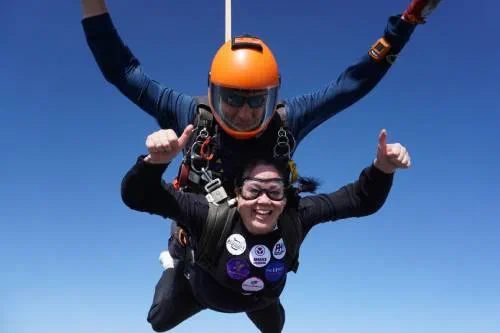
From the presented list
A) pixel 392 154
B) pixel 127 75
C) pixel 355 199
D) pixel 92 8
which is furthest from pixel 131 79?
pixel 392 154

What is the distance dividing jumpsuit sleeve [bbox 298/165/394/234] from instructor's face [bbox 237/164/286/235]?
27cm

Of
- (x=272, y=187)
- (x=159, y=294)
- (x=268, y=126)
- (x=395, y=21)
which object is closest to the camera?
(x=272, y=187)

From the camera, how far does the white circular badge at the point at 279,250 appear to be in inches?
143

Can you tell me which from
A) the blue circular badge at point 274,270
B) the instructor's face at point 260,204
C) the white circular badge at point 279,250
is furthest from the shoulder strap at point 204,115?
the blue circular badge at point 274,270

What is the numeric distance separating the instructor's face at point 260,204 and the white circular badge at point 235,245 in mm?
94

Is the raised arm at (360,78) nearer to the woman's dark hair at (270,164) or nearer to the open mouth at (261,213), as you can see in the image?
the woman's dark hair at (270,164)

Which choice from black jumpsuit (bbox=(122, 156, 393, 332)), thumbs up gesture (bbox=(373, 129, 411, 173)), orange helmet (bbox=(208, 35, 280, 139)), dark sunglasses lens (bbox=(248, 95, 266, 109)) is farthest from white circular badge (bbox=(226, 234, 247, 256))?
thumbs up gesture (bbox=(373, 129, 411, 173))

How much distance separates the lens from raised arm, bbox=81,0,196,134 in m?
3.85

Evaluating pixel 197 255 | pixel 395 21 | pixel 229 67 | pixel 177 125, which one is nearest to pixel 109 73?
pixel 177 125

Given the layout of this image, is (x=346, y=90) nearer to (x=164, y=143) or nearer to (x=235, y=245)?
(x=235, y=245)

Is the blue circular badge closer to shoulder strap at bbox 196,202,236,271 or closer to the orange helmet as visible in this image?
shoulder strap at bbox 196,202,236,271

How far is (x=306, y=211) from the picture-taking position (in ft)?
12.4

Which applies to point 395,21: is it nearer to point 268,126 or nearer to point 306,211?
point 268,126

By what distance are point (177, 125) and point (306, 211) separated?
1067 millimetres
